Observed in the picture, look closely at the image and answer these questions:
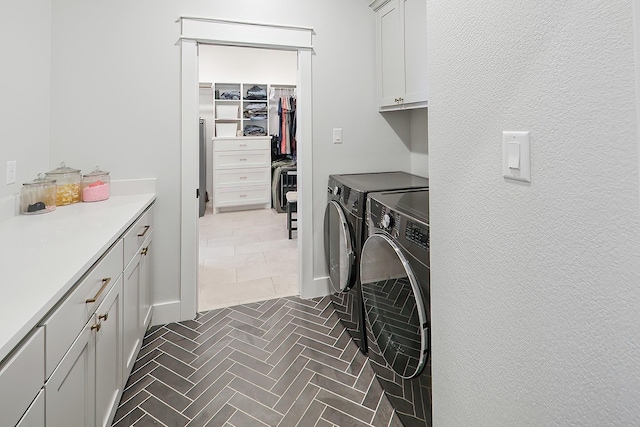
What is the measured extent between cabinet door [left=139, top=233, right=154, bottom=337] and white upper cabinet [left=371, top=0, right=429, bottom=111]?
2.00 m

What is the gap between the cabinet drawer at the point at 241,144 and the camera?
568cm

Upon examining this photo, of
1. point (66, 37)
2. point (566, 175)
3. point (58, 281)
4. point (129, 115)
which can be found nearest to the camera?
point (566, 175)

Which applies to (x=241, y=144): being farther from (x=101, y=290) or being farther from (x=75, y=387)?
(x=75, y=387)

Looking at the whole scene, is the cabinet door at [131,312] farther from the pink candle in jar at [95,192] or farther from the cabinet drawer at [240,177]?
the cabinet drawer at [240,177]

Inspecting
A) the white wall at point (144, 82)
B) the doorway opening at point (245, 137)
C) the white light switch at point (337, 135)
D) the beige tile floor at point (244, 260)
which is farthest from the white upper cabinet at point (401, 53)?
the doorway opening at point (245, 137)

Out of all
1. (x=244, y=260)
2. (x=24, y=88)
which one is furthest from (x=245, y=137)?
(x=24, y=88)

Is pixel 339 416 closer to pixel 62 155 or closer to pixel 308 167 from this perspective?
pixel 308 167

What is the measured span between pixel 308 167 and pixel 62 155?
1657mm

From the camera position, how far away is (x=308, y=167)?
8.68 feet

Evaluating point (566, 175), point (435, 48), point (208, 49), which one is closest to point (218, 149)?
point (208, 49)

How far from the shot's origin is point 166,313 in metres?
2.39

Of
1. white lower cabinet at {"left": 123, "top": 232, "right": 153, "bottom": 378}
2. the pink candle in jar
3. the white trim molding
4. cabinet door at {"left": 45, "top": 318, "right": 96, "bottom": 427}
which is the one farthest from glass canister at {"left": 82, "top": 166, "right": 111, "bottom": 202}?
cabinet door at {"left": 45, "top": 318, "right": 96, "bottom": 427}

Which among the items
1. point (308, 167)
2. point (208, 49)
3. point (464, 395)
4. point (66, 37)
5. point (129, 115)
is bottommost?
point (464, 395)

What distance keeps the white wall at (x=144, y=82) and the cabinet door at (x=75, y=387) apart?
1.31m
